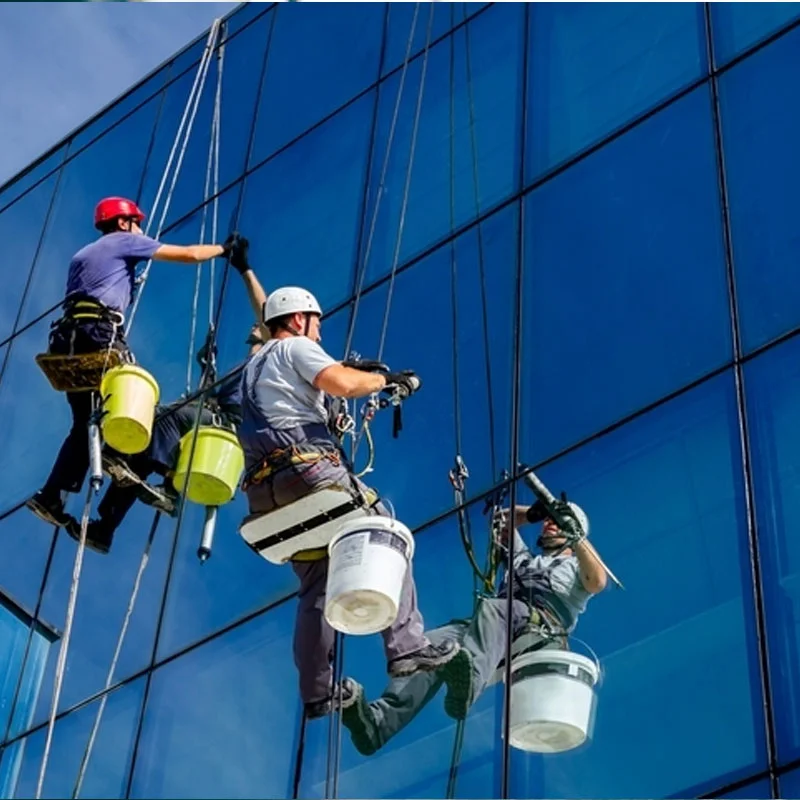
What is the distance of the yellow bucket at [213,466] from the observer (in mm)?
8969

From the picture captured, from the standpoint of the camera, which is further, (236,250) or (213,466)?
(236,250)

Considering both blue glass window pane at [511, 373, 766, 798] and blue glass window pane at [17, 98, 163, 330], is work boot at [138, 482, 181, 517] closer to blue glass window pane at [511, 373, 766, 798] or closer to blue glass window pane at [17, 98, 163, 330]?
blue glass window pane at [511, 373, 766, 798]

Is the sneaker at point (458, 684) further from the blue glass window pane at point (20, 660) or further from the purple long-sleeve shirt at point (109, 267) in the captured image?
the blue glass window pane at point (20, 660)

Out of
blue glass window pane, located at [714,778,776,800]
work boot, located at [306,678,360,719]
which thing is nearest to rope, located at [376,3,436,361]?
work boot, located at [306,678,360,719]

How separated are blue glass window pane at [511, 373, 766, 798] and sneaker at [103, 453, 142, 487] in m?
2.37

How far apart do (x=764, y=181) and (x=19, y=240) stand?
29.2 feet

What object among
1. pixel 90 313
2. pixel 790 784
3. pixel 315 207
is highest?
pixel 315 207

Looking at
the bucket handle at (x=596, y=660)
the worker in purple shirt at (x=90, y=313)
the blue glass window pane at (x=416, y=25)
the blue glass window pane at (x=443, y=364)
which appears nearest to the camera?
the bucket handle at (x=596, y=660)

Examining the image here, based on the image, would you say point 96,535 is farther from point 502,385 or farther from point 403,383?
point 403,383

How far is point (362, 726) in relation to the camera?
27.8ft

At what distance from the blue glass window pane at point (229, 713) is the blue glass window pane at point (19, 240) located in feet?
19.3

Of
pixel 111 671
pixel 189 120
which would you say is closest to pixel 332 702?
pixel 111 671

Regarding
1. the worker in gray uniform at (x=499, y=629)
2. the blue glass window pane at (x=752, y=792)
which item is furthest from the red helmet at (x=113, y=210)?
the blue glass window pane at (x=752, y=792)

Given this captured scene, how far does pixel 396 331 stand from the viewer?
10828 millimetres
